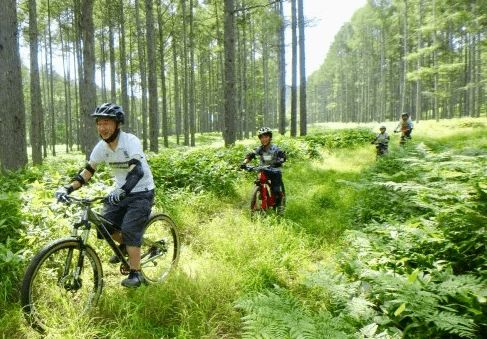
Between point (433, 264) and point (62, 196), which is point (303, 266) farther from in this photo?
point (62, 196)

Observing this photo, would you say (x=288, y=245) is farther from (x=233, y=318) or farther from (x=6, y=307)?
(x=6, y=307)

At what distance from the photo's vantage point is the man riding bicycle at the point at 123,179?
4340 millimetres

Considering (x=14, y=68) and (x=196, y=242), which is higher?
(x=14, y=68)

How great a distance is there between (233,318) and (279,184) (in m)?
4.19

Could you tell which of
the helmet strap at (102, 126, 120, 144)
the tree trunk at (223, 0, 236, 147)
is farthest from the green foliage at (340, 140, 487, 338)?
the tree trunk at (223, 0, 236, 147)

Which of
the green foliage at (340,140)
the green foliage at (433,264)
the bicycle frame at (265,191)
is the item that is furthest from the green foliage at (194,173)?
the green foliage at (340,140)

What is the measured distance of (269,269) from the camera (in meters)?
5.05

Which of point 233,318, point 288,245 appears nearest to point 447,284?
point 233,318

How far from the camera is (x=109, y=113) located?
4285mm

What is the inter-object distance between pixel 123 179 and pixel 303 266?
2919mm

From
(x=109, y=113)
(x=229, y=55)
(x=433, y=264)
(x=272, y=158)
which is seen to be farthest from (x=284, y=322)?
(x=229, y=55)

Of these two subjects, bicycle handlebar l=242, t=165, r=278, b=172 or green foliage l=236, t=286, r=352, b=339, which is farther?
bicycle handlebar l=242, t=165, r=278, b=172

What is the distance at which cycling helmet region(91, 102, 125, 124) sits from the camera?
4243mm

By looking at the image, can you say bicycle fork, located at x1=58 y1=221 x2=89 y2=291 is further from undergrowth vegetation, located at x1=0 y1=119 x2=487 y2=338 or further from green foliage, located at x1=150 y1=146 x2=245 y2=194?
green foliage, located at x1=150 y1=146 x2=245 y2=194
